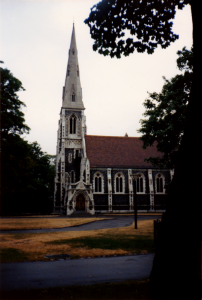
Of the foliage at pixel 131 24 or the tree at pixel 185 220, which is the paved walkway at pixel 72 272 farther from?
the foliage at pixel 131 24

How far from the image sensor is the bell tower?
37.8m

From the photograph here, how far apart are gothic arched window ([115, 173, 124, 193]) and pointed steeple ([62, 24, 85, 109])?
15.0 meters

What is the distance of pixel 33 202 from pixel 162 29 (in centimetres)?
3676

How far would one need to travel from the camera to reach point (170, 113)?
1775cm

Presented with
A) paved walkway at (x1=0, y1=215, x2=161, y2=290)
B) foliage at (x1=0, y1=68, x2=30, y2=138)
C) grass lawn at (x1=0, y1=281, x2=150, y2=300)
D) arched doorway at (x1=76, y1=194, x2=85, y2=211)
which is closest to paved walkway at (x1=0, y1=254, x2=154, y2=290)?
paved walkway at (x1=0, y1=215, x2=161, y2=290)

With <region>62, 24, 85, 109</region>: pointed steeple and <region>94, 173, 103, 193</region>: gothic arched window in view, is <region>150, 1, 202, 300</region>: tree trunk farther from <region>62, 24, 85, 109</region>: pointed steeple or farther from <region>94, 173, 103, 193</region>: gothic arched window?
<region>62, 24, 85, 109</region>: pointed steeple

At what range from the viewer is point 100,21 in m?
6.79

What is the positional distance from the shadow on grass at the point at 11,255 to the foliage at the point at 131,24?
6.80 metres

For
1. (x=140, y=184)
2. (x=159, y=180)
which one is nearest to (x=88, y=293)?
(x=140, y=184)

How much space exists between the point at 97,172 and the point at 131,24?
34.8m

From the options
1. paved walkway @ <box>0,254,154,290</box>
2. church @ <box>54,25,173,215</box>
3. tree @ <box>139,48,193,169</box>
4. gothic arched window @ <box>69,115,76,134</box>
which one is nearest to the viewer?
paved walkway @ <box>0,254,154,290</box>

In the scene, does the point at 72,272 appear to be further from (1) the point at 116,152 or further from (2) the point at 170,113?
(1) the point at 116,152

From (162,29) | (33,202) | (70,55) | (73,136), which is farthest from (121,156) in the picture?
(162,29)

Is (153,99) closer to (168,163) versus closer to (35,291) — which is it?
(168,163)
